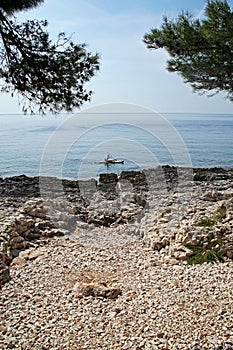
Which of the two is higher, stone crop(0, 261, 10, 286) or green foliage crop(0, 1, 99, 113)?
green foliage crop(0, 1, 99, 113)

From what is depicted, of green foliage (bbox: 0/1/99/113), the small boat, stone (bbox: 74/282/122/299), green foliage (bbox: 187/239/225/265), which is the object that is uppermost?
green foliage (bbox: 0/1/99/113)

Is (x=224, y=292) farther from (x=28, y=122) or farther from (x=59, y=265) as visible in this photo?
(x=28, y=122)

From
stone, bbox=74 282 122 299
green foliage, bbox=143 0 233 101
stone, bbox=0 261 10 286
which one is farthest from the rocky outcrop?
green foliage, bbox=143 0 233 101

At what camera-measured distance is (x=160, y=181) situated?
16.0 ft

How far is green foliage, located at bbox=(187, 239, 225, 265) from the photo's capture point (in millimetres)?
2287

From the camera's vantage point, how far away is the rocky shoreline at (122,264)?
1589mm

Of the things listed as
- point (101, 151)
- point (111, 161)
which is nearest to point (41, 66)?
point (111, 161)

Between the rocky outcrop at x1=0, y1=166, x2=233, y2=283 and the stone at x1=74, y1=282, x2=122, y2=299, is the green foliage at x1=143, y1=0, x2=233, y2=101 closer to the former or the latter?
the rocky outcrop at x1=0, y1=166, x2=233, y2=283

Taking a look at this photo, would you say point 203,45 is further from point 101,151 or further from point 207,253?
point 101,151

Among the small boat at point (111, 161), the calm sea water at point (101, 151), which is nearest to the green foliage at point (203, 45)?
the calm sea water at point (101, 151)

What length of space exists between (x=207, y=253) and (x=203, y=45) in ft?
9.25

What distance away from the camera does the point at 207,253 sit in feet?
7.62

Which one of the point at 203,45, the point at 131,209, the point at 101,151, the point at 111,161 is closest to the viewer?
the point at 131,209

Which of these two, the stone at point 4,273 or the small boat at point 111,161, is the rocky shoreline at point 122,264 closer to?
the stone at point 4,273
